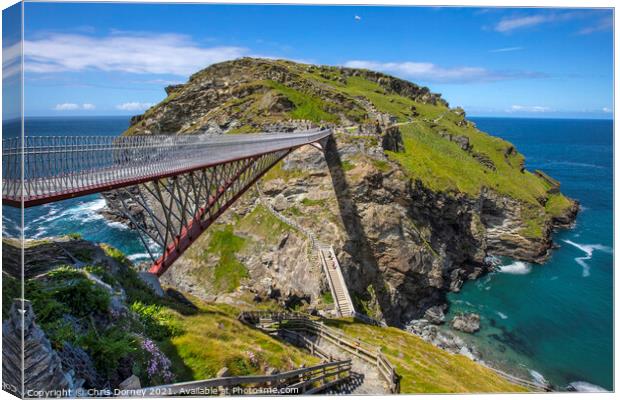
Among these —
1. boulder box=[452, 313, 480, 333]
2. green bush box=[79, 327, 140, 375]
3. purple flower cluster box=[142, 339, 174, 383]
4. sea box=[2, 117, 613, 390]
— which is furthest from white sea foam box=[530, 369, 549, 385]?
green bush box=[79, 327, 140, 375]

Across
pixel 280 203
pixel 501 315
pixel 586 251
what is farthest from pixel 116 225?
pixel 586 251

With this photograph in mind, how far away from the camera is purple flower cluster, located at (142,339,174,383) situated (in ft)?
38.4

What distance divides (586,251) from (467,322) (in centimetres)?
2971

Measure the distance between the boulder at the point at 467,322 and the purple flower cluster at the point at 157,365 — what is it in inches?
1544

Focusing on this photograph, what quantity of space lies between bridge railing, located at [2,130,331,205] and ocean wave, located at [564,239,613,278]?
178 feet

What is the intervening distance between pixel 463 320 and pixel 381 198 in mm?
17472

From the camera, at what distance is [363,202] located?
163 ft

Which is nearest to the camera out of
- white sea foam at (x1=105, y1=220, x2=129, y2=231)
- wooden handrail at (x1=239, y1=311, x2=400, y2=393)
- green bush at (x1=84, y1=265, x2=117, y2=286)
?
green bush at (x1=84, y1=265, x2=117, y2=286)

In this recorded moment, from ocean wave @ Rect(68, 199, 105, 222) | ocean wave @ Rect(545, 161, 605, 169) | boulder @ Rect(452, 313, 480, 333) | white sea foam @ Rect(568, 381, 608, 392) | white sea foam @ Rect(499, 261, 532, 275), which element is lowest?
white sea foam @ Rect(568, 381, 608, 392)

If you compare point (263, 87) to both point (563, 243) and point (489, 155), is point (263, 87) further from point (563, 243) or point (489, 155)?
point (563, 243)

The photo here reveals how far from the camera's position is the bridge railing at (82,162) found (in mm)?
10680

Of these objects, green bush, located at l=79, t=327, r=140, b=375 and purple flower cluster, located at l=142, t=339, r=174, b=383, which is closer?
green bush, located at l=79, t=327, r=140, b=375

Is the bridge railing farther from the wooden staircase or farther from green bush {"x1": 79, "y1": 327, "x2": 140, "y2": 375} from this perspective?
the wooden staircase

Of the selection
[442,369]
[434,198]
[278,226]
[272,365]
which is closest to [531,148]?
[434,198]
